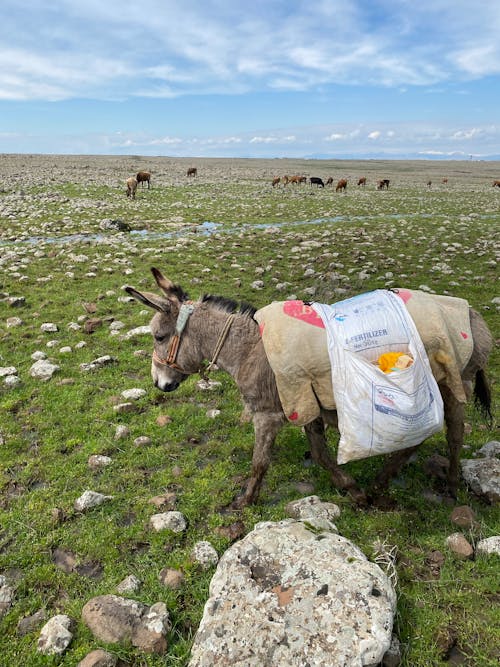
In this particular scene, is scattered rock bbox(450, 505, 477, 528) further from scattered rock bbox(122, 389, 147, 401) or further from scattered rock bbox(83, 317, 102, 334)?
scattered rock bbox(83, 317, 102, 334)

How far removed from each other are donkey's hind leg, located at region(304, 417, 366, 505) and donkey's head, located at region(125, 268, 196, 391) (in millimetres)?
1843

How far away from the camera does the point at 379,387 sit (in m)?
4.47

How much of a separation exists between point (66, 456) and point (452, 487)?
5.50 metres

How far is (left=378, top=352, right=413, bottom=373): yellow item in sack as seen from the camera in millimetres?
4516

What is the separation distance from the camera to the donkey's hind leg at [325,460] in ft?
17.7

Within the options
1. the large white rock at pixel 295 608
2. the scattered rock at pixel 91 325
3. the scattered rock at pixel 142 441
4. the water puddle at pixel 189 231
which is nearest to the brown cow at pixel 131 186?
the water puddle at pixel 189 231

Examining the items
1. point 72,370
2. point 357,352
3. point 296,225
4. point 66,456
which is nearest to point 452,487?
point 357,352

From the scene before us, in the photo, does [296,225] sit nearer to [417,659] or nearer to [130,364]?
[130,364]

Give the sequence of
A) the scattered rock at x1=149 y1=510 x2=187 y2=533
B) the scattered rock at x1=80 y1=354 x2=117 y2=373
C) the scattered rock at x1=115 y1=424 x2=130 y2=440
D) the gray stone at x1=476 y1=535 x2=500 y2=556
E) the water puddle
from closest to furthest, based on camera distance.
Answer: the gray stone at x1=476 y1=535 x2=500 y2=556 < the scattered rock at x1=149 y1=510 x2=187 y2=533 < the scattered rock at x1=115 y1=424 x2=130 y2=440 < the scattered rock at x1=80 y1=354 x2=117 y2=373 < the water puddle

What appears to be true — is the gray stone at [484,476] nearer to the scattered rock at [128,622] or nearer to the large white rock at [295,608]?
the large white rock at [295,608]

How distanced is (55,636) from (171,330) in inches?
136

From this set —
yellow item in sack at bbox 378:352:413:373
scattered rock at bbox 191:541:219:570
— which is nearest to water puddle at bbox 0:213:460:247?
scattered rock at bbox 191:541:219:570

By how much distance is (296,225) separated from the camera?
24.5 meters

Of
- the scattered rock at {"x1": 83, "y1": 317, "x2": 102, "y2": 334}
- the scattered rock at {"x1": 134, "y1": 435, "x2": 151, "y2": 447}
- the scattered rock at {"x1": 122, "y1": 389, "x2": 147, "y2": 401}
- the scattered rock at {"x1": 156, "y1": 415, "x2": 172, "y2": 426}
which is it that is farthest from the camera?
the scattered rock at {"x1": 83, "y1": 317, "x2": 102, "y2": 334}
